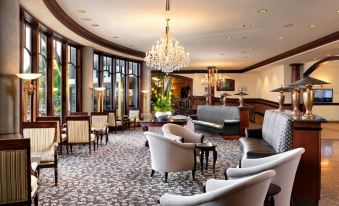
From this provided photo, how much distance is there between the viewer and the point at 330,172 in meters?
6.00

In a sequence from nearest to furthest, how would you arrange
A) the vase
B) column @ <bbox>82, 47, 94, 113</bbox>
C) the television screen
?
the vase
column @ <bbox>82, 47, 94, 113</bbox>
the television screen

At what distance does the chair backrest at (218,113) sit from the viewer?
11430 millimetres

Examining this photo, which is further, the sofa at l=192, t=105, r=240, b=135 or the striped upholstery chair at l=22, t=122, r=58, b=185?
the sofa at l=192, t=105, r=240, b=135

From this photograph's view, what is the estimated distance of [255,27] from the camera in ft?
26.3

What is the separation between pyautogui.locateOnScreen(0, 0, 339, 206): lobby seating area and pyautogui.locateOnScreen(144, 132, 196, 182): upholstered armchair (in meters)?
0.02

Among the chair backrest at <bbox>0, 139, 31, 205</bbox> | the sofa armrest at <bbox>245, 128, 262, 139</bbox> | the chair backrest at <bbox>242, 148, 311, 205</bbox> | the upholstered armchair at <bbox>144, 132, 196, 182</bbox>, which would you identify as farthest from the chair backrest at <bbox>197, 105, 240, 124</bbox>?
the chair backrest at <bbox>0, 139, 31, 205</bbox>

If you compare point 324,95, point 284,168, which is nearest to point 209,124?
point 284,168

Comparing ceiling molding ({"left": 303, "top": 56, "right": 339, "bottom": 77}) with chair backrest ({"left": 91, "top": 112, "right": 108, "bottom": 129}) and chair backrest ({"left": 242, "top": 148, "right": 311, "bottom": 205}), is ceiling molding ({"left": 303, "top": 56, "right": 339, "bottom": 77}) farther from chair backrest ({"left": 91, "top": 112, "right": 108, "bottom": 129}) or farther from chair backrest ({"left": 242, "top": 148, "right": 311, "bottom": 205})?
chair backrest ({"left": 242, "top": 148, "right": 311, "bottom": 205})

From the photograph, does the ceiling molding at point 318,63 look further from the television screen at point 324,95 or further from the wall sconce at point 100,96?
the wall sconce at point 100,96

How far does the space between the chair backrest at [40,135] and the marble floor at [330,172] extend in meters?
4.30

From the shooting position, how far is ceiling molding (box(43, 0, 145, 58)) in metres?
6.19

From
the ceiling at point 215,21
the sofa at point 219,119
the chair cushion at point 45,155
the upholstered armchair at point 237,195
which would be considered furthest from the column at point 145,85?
the upholstered armchair at point 237,195

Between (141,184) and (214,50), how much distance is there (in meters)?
7.88

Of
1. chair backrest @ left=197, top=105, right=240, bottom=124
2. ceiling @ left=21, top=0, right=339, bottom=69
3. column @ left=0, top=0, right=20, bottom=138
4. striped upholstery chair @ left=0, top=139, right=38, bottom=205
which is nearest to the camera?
striped upholstery chair @ left=0, top=139, right=38, bottom=205
